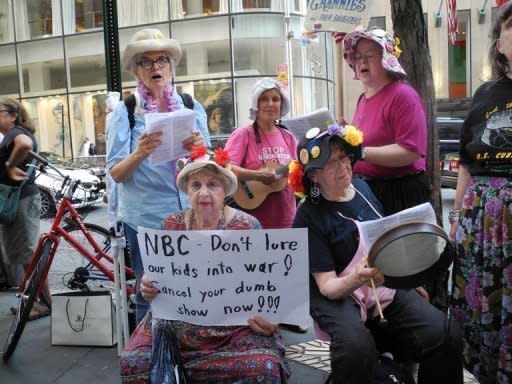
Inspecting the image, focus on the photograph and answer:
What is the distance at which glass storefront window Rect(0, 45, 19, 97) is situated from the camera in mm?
22109

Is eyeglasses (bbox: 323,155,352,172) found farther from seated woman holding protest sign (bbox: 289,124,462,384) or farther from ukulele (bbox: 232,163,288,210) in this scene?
ukulele (bbox: 232,163,288,210)

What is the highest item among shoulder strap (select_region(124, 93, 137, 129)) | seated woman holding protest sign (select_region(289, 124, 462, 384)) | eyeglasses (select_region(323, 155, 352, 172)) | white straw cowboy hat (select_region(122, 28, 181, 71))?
white straw cowboy hat (select_region(122, 28, 181, 71))

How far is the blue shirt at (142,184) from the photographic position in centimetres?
308

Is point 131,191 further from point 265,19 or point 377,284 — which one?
point 265,19

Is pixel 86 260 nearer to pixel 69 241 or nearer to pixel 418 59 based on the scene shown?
pixel 69 241

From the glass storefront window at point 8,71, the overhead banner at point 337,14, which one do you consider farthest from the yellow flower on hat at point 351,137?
the glass storefront window at point 8,71

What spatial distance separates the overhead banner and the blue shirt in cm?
238

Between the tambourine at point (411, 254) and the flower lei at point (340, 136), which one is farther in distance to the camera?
the flower lei at point (340, 136)

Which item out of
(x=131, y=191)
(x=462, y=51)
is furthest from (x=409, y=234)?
(x=462, y=51)

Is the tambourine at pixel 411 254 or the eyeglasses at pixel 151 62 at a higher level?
the eyeglasses at pixel 151 62

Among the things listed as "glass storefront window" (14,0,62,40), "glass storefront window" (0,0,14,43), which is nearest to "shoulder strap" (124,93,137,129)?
"glass storefront window" (14,0,62,40)

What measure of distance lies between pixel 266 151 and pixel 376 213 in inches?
63.2

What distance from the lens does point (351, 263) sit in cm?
242

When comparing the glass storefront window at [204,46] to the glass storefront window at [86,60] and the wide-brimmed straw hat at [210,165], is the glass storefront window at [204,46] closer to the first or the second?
the glass storefront window at [86,60]
